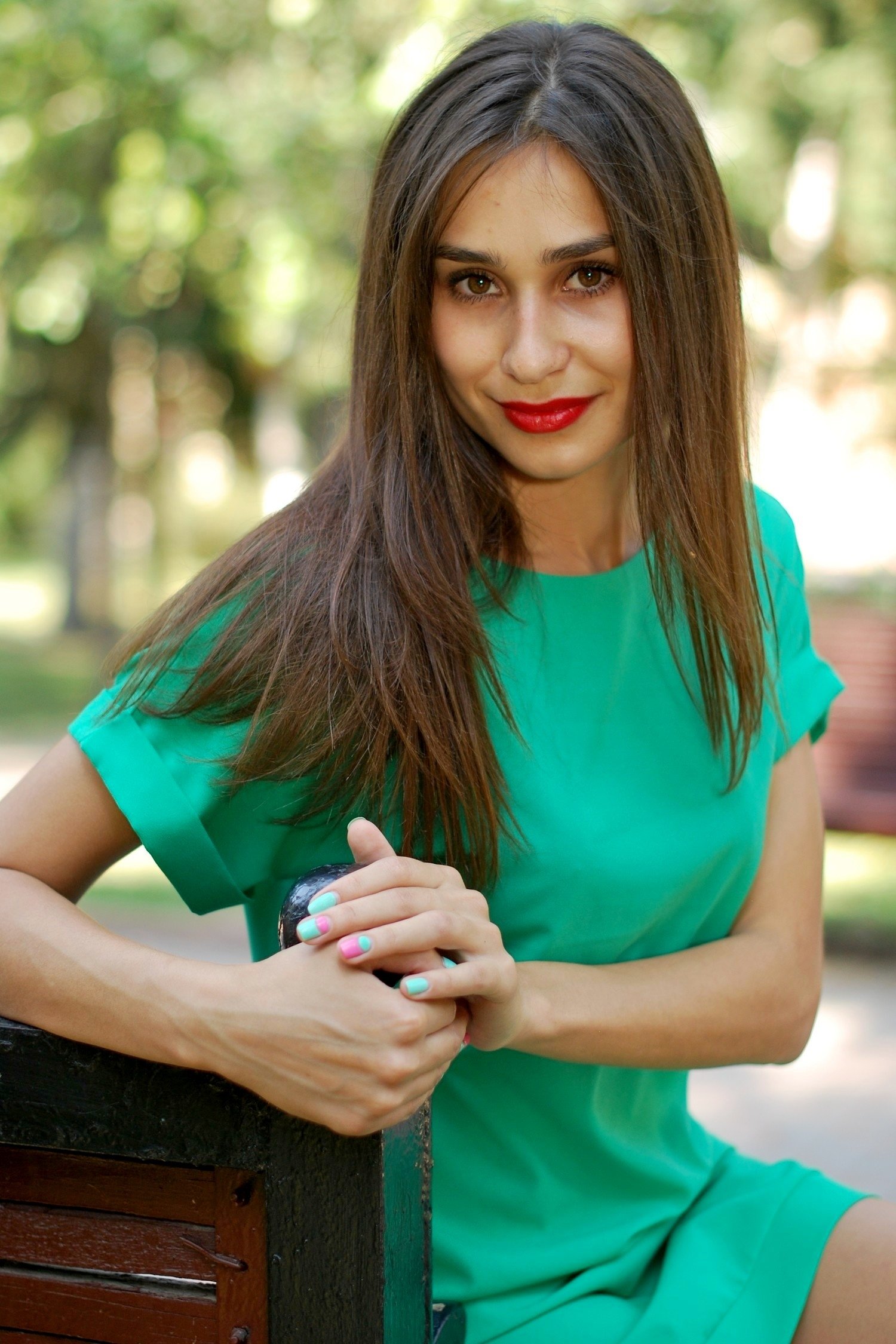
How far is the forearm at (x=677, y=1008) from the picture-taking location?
156 cm

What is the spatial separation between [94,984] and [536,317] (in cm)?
82

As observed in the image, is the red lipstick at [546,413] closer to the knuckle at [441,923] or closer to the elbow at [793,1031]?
the knuckle at [441,923]

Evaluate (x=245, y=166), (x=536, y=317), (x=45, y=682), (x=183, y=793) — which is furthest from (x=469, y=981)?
(x=45, y=682)

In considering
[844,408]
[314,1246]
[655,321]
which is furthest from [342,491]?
[844,408]

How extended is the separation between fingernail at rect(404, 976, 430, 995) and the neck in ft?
2.34

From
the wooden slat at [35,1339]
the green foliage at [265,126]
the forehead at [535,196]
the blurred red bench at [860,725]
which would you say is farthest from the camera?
the green foliage at [265,126]

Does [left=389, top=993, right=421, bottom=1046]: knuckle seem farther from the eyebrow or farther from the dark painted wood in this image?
the eyebrow

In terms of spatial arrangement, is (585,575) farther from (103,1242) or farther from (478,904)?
(103,1242)

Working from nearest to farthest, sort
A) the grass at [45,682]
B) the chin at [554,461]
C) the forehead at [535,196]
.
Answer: the forehead at [535,196] < the chin at [554,461] < the grass at [45,682]

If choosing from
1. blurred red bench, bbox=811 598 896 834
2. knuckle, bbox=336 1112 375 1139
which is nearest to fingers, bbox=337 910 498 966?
knuckle, bbox=336 1112 375 1139

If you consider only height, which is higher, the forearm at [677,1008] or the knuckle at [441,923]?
the knuckle at [441,923]

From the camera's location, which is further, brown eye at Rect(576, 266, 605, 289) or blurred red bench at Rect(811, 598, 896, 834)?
blurred red bench at Rect(811, 598, 896, 834)

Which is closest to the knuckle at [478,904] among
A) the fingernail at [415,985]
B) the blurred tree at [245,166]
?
the fingernail at [415,985]

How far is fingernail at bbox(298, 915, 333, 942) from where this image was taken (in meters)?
1.25
